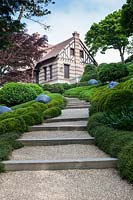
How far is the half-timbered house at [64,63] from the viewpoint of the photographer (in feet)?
99.9

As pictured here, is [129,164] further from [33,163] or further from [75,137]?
[75,137]

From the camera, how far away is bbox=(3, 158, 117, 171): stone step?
15.2 feet

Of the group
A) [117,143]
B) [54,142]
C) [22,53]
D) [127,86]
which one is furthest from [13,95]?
[117,143]

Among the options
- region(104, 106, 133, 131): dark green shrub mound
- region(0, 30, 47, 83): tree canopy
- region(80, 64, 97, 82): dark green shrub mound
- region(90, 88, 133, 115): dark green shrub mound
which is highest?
region(0, 30, 47, 83): tree canopy

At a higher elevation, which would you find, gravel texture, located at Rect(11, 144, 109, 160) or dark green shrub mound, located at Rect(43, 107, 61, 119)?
dark green shrub mound, located at Rect(43, 107, 61, 119)

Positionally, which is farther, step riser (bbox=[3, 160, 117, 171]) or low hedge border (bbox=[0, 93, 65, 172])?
low hedge border (bbox=[0, 93, 65, 172])

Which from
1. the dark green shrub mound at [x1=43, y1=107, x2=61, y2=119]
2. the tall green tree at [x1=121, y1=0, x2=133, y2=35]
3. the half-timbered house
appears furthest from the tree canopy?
the half-timbered house

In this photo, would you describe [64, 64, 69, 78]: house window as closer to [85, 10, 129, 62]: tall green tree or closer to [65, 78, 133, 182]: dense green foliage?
[85, 10, 129, 62]: tall green tree

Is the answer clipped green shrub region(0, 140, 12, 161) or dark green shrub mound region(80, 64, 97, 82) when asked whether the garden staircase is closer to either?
→ clipped green shrub region(0, 140, 12, 161)

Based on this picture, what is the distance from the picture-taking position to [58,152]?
5.62m

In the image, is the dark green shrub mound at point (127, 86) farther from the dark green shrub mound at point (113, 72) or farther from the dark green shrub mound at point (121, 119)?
the dark green shrub mound at point (113, 72)

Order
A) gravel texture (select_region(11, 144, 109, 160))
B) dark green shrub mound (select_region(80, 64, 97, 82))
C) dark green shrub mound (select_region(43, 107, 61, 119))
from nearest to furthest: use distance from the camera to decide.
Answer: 1. gravel texture (select_region(11, 144, 109, 160))
2. dark green shrub mound (select_region(43, 107, 61, 119))
3. dark green shrub mound (select_region(80, 64, 97, 82))

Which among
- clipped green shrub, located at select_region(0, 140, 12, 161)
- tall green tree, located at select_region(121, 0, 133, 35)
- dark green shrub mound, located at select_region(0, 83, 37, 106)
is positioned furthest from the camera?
dark green shrub mound, located at select_region(0, 83, 37, 106)

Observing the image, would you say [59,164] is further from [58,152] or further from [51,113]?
[51,113]
